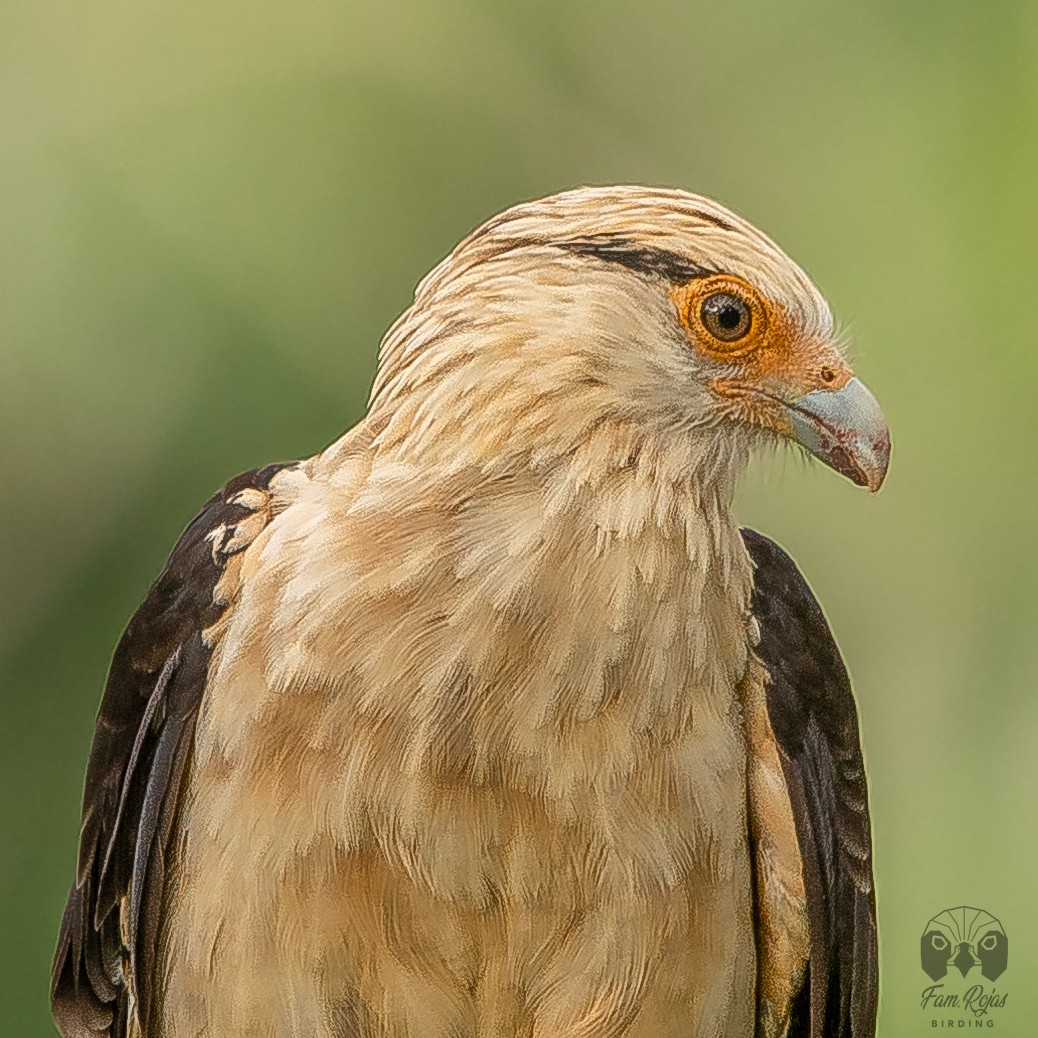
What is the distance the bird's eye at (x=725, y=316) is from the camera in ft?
5.68

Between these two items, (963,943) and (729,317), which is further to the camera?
(963,943)

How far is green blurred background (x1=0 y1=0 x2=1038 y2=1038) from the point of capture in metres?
3.04

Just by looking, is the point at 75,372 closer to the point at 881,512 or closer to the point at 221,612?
the point at 221,612

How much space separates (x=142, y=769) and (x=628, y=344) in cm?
89

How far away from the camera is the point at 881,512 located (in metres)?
3.13

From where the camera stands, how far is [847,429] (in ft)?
5.89

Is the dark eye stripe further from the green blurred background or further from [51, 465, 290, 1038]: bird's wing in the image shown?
the green blurred background

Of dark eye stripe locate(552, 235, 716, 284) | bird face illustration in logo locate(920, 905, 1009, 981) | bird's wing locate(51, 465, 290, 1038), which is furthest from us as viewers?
bird face illustration in logo locate(920, 905, 1009, 981)

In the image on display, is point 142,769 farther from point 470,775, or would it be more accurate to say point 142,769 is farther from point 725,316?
point 725,316

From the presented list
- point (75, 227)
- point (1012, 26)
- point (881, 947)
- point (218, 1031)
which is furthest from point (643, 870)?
point (1012, 26)

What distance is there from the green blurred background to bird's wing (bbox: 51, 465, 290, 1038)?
3.17ft

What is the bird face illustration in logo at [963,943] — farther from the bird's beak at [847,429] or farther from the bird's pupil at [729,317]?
the bird's pupil at [729,317]

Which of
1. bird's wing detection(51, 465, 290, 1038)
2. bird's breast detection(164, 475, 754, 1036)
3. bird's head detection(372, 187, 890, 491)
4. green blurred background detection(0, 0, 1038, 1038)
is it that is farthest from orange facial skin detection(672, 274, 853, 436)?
green blurred background detection(0, 0, 1038, 1038)

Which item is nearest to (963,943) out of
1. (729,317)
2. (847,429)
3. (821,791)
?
(821,791)
